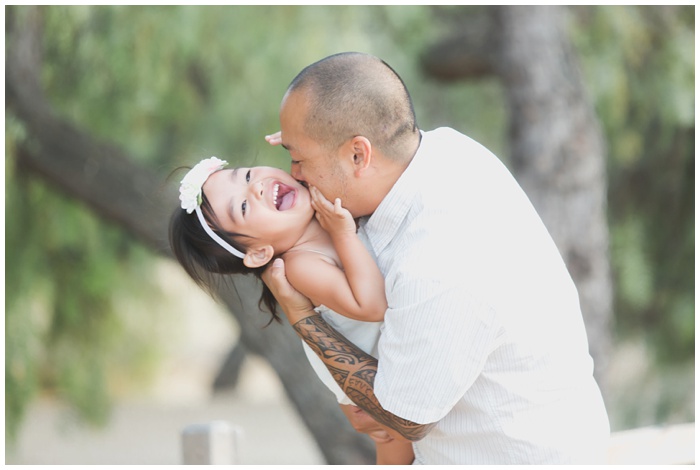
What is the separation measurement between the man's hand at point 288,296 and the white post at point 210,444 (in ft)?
2.22

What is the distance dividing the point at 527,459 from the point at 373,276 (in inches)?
15.9

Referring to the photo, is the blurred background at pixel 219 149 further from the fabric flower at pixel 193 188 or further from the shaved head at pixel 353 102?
the shaved head at pixel 353 102

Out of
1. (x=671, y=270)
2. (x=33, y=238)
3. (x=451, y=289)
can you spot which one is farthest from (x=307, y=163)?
(x=671, y=270)

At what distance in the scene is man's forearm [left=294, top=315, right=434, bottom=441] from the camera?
1.47 metres

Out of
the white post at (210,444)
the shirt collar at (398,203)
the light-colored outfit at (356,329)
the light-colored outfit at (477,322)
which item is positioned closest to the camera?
the light-colored outfit at (477,322)

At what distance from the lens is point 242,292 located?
344cm

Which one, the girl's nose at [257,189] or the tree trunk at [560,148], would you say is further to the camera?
the tree trunk at [560,148]

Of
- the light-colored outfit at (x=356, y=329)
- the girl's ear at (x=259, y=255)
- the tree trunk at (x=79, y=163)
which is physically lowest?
the tree trunk at (x=79, y=163)

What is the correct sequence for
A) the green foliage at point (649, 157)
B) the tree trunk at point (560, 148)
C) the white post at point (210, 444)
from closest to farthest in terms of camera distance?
the white post at point (210, 444)
the tree trunk at point (560, 148)
the green foliage at point (649, 157)

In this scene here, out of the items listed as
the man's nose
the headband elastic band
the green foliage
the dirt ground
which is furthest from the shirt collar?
the dirt ground

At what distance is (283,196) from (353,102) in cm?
25

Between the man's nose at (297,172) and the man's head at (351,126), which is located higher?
the man's head at (351,126)

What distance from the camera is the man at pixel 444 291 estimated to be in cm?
136

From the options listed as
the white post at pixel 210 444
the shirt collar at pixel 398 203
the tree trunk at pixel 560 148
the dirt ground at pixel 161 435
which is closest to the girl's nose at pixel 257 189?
the shirt collar at pixel 398 203
